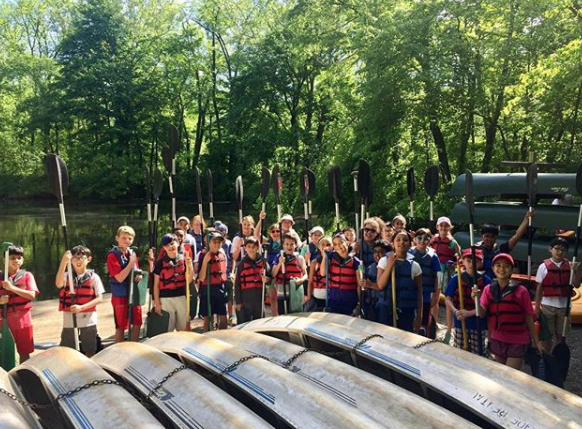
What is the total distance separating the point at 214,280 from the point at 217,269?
0.14 metres

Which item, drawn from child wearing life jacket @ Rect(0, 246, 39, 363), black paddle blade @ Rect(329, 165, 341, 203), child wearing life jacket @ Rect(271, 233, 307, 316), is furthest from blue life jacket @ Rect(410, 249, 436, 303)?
child wearing life jacket @ Rect(0, 246, 39, 363)

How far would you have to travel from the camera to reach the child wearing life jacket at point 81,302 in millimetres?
5188

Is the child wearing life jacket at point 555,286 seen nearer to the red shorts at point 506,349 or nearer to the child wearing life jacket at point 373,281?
the red shorts at point 506,349

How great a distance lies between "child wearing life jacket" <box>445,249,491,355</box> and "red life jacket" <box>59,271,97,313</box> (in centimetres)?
358

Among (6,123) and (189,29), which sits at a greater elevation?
(189,29)

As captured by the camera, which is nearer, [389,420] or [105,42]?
[389,420]

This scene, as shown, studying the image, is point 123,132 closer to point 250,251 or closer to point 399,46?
point 399,46

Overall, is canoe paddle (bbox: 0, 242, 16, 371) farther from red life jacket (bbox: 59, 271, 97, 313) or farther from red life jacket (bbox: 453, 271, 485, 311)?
red life jacket (bbox: 453, 271, 485, 311)

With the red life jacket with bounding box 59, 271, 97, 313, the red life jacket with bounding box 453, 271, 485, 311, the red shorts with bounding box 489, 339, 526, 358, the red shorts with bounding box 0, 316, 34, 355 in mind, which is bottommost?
the red shorts with bounding box 489, 339, 526, 358

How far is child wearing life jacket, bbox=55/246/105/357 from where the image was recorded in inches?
204

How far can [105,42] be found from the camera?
34344 mm

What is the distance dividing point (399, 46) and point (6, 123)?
31.4 m

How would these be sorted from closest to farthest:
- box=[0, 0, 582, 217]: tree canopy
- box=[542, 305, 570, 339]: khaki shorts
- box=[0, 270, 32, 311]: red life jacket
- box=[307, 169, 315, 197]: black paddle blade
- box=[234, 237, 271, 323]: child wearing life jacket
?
box=[0, 270, 32, 311]: red life jacket → box=[542, 305, 570, 339]: khaki shorts → box=[234, 237, 271, 323]: child wearing life jacket → box=[307, 169, 315, 197]: black paddle blade → box=[0, 0, 582, 217]: tree canopy

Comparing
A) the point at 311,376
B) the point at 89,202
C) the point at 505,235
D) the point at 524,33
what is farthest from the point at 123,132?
the point at 311,376
